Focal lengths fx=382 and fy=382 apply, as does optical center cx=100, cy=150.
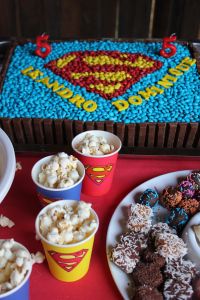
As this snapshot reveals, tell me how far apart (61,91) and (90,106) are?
5.2 inches

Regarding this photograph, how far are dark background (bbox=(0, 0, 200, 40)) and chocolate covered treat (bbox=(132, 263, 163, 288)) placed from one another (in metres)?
1.97

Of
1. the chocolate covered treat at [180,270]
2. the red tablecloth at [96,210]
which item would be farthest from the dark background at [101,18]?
the chocolate covered treat at [180,270]

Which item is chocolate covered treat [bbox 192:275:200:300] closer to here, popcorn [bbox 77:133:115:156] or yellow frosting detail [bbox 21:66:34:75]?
popcorn [bbox 77:133:115:156]

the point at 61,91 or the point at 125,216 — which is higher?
the point at 61,91

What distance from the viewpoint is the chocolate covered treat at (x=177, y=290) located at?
749 millimetres

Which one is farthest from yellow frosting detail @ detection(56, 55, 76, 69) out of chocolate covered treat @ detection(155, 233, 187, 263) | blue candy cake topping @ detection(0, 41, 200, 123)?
chocolate covered treat @ detection(155, 233, 187, 263)

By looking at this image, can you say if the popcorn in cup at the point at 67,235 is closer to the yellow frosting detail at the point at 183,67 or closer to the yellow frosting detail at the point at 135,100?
the yellow frosting detail at the point at 135,100

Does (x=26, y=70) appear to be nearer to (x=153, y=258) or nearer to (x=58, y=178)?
(x=58, y=178)

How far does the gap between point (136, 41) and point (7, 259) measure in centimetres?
114

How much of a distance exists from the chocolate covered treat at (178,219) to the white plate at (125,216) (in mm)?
49

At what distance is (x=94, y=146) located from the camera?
1000mm

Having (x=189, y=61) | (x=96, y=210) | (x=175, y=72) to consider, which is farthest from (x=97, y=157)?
(x=189, y=61)

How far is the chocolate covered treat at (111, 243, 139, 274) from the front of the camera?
2.67 ft

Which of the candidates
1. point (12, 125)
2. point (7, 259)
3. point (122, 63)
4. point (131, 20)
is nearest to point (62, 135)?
point (12, 125)
